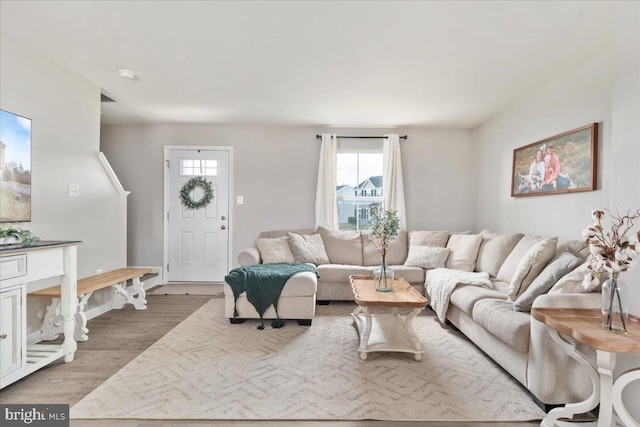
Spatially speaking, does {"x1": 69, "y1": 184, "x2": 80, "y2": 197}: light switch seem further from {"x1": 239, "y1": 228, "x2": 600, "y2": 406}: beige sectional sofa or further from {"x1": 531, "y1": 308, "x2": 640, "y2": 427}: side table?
{"x1": 531, "y1": 308, "x2": 640, "y2": 427}: side table

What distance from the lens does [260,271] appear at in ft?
11.2

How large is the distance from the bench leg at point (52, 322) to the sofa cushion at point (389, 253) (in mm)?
3264

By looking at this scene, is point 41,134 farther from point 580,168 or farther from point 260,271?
point 580,168

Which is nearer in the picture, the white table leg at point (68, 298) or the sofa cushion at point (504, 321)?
the sofa cushion at point (504, 321)

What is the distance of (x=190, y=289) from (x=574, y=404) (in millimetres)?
4349

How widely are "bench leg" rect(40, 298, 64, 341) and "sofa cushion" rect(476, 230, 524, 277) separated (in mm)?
4067

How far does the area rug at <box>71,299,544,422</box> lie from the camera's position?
186 centimetres

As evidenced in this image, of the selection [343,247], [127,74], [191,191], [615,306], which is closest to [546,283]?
[615,306]

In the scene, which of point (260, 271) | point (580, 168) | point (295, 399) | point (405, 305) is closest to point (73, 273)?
point (260, 271)

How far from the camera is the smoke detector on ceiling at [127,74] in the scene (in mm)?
3102

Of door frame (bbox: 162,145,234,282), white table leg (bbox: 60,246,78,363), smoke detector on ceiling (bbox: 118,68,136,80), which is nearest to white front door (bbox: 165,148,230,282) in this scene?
door frame (bbox: 162,145,234,282)

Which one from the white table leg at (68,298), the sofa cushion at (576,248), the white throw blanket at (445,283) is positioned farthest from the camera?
the white throw blanket at (445,283)

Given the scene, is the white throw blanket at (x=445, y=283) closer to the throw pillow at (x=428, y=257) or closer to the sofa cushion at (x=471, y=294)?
the sofa cushion at (x=471, y=294)

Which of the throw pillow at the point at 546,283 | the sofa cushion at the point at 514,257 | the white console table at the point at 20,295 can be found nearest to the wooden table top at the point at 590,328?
the throw pillow at the point at 546,283
